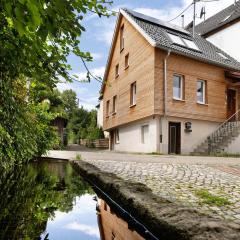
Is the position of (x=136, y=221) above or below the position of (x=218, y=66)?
below

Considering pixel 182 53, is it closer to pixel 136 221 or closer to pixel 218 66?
pixel 218 66

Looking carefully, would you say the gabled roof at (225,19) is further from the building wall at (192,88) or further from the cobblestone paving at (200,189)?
the cobblestone paving at (200,189)

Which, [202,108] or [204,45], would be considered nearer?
[202,108]

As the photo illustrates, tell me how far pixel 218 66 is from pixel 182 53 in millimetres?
3012

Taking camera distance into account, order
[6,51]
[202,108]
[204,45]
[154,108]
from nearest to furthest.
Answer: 1. [6,51]
2. [154,108]
3. [202,108]
4. [204,45]

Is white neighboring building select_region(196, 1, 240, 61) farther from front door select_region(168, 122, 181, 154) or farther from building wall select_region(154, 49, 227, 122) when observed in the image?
front door select_region(168, 122, 181, 154)

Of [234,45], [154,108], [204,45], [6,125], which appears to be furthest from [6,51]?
[234,45]

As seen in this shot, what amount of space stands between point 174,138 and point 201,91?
3.32m

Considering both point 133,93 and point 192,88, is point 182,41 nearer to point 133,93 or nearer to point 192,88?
point 192,88

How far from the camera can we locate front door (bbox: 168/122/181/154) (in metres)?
18.3

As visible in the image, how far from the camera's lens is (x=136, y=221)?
11.7ft

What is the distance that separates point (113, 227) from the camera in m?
3.58

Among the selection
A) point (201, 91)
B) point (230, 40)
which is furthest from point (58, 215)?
point (230, 40)

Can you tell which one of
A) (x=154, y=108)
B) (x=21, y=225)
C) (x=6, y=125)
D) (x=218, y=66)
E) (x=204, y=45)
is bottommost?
(x=21, y=225)
